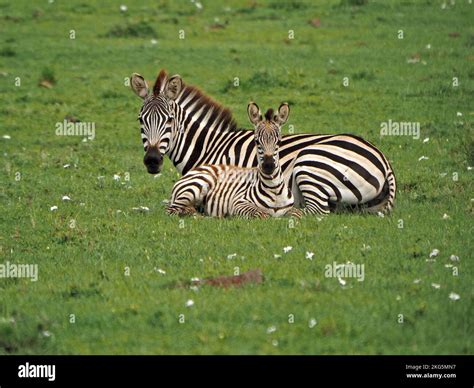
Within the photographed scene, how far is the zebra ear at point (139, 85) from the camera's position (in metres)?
15.6

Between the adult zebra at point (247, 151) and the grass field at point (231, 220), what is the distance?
53 centimetres

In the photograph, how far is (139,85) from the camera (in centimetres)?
1577

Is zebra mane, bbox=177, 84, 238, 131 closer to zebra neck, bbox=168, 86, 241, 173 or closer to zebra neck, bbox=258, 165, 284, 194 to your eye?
zebra neck, bbox=168, 86, 241, 173

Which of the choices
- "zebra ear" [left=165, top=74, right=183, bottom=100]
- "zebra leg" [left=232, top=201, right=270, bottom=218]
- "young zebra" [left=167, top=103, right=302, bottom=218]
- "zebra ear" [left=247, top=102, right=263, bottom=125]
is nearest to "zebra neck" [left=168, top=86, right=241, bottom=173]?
"zebra ear" [left=165, top=74, right=183, bottom=100]

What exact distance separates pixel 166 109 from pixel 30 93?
9110 mm

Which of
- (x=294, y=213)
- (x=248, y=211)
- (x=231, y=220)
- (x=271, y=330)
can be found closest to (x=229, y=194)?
(x=248, y=211)

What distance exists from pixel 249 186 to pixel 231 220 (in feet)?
2.35

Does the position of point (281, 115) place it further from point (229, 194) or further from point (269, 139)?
point (229, 194)

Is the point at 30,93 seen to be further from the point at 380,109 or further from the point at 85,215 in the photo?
the point at 85,215

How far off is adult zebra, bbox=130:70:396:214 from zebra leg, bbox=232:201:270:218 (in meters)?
0.71

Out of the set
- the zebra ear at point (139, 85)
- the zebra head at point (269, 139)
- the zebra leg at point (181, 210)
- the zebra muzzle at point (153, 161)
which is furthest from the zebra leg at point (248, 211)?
the zebra ear at point (139, 85)

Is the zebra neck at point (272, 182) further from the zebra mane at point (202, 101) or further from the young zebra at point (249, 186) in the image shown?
the zebra mane at point (202, 101)

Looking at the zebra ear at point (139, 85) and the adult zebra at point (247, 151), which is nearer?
the adult zebra at point (247, 151)
